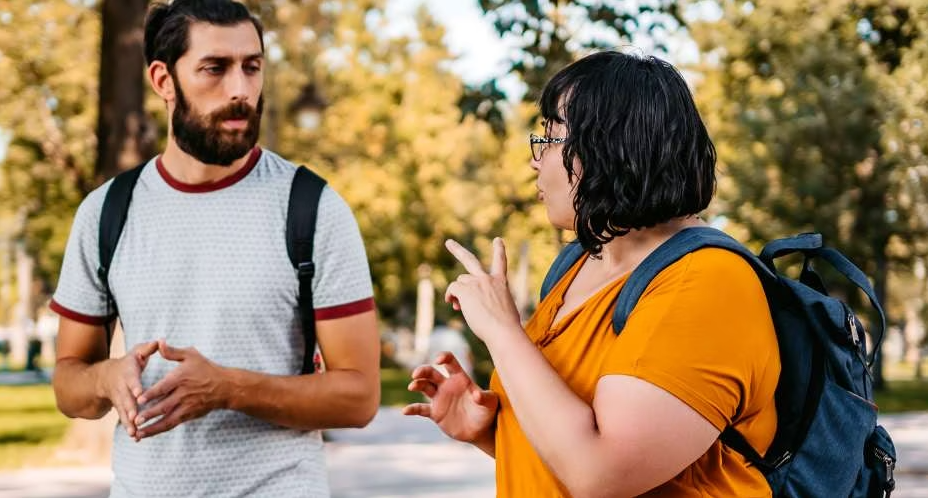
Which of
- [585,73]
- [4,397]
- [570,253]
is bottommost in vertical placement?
[4,397]

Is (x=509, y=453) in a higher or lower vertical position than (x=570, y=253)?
lower

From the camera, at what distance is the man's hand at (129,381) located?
8.73 feet

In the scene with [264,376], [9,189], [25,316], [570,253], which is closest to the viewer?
[570,253]

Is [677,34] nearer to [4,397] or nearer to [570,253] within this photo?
[570,253]

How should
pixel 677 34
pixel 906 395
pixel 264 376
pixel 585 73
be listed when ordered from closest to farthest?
pixel 585 73 < pixel 264 376 < pixel 677 34 < pixel 906 395

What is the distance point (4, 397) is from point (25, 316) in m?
25.3

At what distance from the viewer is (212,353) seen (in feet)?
9.45

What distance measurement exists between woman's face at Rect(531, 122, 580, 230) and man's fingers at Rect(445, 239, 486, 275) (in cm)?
15

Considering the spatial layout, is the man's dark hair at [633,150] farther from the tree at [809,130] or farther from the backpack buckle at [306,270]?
the tree at [809,130]

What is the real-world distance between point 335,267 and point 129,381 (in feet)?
1.82

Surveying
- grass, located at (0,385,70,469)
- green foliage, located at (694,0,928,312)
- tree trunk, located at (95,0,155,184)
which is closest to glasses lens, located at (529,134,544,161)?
tree trunk, located at (95,0,155,184)

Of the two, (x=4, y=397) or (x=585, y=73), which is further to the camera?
(x=4, y=397)

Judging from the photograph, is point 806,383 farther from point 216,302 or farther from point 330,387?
point 216,302

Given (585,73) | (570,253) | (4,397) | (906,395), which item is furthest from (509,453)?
(906,395)
